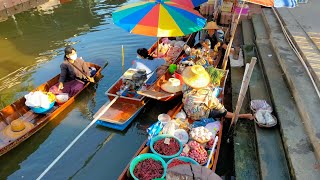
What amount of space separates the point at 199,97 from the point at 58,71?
652 cm

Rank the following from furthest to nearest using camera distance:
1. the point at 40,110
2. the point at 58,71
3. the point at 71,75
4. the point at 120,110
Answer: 1. the point at 58,71
2. the point at 71,75
3. the point at 120,110
4. the point at 40,110

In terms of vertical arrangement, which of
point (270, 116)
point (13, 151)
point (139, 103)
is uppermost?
point (270, 116)

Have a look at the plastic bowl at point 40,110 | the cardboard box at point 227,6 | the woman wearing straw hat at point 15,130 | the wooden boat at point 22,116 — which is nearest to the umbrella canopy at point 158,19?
the wooden boat at point 22,116

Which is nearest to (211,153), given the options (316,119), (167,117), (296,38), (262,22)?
(167,117)

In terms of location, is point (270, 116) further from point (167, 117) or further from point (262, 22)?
point (262, 22)

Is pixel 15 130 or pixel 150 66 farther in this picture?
pixel 150 66

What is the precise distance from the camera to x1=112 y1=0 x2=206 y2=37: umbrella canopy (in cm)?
722

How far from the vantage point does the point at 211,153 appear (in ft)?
17.3

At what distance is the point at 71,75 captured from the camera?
8.55m

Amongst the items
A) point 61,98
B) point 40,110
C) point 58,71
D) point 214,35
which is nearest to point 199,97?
point 61,98

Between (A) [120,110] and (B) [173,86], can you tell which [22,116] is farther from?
(B) [173,86]

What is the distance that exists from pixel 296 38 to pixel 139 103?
507 centimetres

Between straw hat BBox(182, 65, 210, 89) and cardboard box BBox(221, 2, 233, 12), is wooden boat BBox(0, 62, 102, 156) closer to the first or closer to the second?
straw hat BBox(182, 65, 210, 89)

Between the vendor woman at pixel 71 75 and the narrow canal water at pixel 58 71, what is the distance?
57 cm
